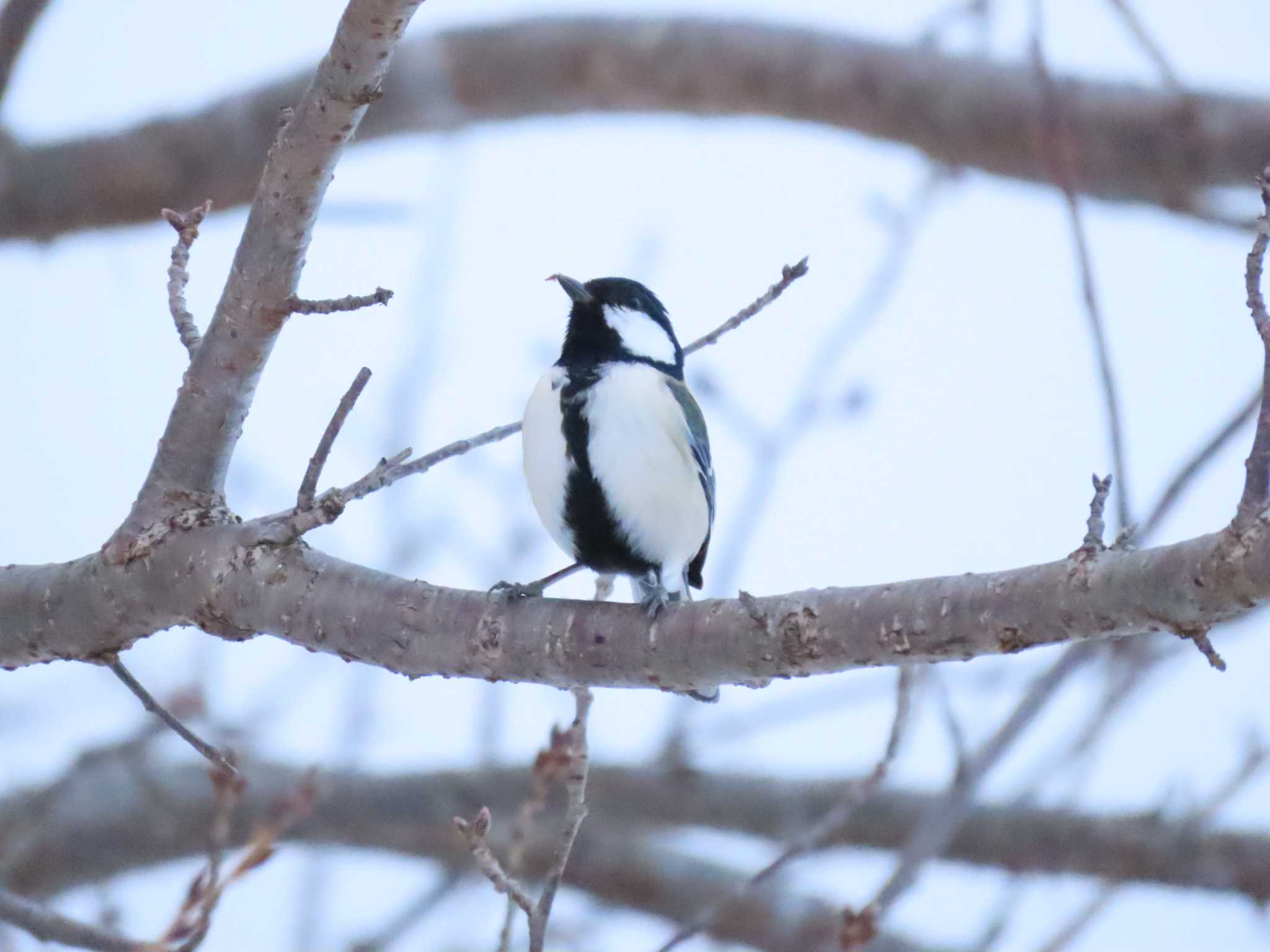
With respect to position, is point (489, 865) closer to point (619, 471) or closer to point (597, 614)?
point (597, 614)

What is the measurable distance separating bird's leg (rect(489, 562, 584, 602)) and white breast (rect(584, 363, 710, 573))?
137mm

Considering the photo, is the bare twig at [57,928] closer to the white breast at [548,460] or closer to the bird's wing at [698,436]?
the white breast at [548,460]

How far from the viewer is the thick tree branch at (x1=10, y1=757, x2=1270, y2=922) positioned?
13.5 feet

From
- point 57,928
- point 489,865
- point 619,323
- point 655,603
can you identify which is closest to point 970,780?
point 655,603

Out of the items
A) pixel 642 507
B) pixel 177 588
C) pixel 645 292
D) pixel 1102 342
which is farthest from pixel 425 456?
pixel 645 292

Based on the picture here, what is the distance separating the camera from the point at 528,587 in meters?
2.35

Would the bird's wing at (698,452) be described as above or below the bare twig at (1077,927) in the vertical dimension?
above

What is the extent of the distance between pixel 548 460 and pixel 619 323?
550 millimetres

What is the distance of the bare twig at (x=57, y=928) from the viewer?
1501 mm

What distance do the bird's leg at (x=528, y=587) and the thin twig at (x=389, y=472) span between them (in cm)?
23

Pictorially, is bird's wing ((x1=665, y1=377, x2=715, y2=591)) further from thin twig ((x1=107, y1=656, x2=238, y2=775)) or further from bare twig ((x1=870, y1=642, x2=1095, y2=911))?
thin twig ((x1=107, y1=656, x2=238, y2=775))

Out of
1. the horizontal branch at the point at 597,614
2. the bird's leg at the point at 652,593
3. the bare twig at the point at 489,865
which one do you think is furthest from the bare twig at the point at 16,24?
the bare twig at the point at 489,865

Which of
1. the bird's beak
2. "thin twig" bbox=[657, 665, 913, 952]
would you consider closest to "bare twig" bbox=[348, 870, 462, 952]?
"thin twig" bbox=[657, 665, 913, 952]

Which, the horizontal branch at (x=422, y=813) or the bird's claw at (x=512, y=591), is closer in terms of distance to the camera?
the bird's claw at (x=512, y=591)
